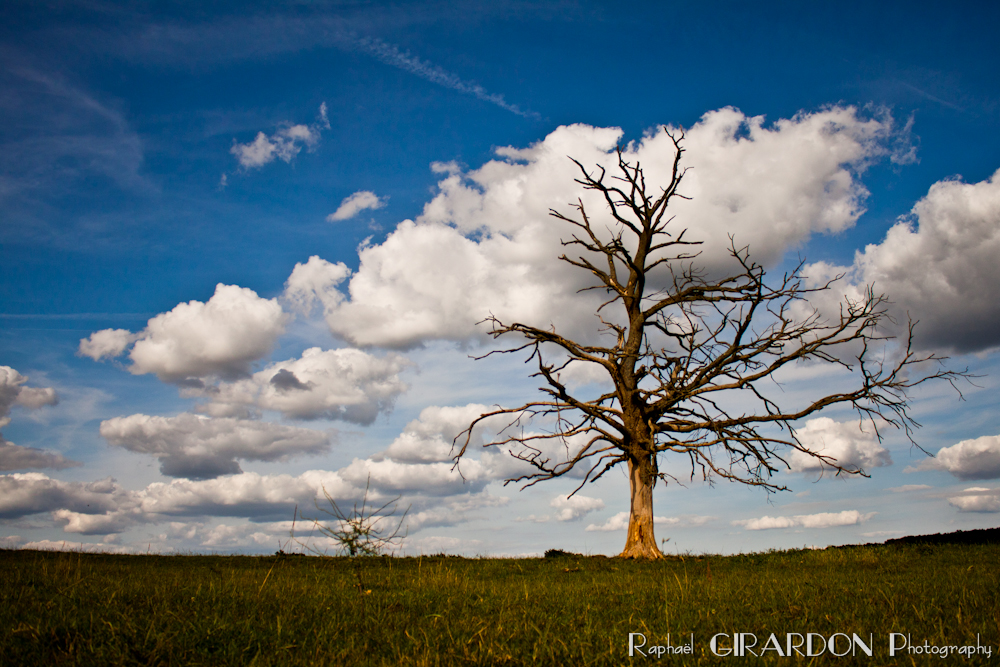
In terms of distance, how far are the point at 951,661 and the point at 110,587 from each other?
24.6 feet

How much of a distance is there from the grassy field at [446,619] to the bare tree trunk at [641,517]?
765 centimetres

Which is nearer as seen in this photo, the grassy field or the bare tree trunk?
the grassy field

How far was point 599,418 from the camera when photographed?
1652 cm

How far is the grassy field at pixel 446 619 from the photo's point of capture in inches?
158

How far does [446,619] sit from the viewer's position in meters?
5.16

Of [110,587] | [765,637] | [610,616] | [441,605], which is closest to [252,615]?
[441,605]

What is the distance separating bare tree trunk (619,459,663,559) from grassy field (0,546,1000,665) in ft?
25.1

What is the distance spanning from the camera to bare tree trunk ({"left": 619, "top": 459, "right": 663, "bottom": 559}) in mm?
15594

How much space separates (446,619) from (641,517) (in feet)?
38.8

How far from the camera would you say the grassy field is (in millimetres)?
4004

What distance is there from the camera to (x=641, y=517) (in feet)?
52.3

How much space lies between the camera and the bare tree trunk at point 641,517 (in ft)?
51.2

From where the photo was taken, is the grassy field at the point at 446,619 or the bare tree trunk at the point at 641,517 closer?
the grassy field at the point at 446,619

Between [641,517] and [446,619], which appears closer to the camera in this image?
[446,619]
